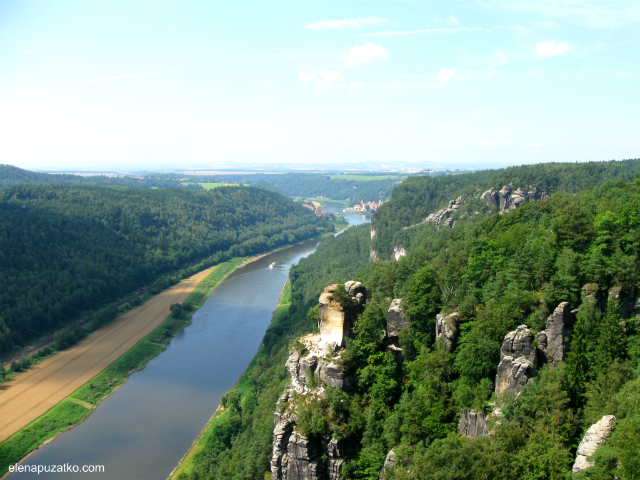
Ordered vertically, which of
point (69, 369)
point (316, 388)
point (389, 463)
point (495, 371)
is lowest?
point (69, 369)

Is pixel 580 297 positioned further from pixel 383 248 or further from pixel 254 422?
Result: pixel 383 248

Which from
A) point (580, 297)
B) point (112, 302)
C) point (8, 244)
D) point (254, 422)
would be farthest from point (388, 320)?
point (8, 244)

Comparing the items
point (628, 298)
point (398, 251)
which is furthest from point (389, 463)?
point (398, 251)

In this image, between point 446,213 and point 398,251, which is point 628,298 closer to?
point 398,251

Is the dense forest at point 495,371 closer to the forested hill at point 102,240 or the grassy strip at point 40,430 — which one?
the grassy strip at point 40,430

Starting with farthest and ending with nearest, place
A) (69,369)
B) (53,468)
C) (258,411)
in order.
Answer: (69,369) < (53,468) < (258,411)

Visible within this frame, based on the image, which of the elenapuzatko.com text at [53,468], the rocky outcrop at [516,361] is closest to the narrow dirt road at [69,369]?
the elenapuzatko.com text at [53,468]
